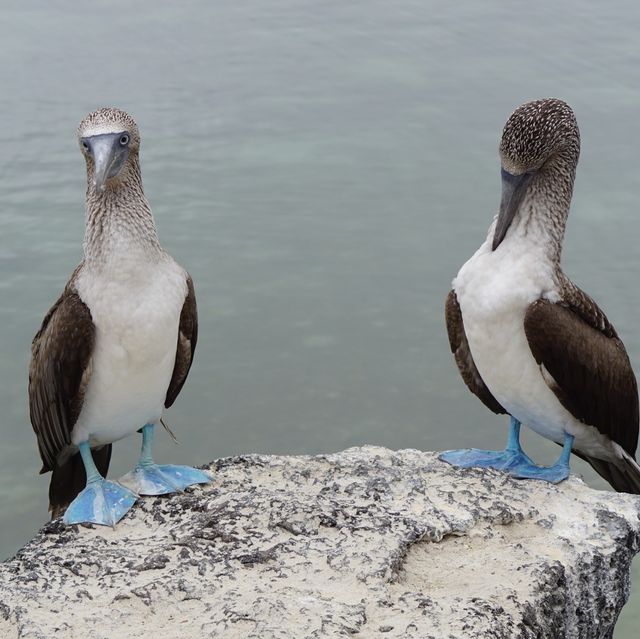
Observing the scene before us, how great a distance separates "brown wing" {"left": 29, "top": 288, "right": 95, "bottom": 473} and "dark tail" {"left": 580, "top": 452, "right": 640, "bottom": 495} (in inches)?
97.8

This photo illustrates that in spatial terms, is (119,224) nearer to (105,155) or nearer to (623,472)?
(105,155)

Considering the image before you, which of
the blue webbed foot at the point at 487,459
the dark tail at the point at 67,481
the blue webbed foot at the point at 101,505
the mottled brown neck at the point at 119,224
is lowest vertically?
the dark tail at the point at 67,481

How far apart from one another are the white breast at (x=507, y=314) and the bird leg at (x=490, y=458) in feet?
0.93

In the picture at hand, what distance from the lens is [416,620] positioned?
4.04 meters

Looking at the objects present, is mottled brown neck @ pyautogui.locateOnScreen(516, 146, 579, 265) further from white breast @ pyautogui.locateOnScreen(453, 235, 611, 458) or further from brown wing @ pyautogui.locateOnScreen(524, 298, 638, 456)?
brown wing @ pyautogui.locateOnScreen(524, 298, 638, 456)

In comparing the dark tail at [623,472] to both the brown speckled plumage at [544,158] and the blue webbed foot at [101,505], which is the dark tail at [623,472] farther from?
the blue webbed foot at [101,505]

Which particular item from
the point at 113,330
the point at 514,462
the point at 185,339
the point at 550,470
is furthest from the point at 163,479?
the point at 550,470

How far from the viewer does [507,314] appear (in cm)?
504

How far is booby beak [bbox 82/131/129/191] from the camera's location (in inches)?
188

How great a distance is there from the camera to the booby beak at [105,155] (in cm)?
477

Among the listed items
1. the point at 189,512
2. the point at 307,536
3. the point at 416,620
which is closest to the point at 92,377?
the point at 189,512

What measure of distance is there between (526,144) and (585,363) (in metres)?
0.99

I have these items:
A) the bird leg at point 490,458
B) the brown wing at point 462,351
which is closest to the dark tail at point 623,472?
the bird leg at point 490,458

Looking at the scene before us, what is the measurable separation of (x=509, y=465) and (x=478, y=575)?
110cm
